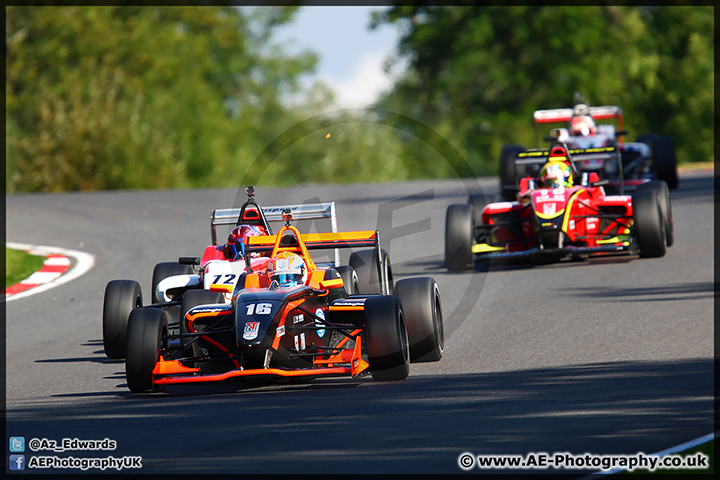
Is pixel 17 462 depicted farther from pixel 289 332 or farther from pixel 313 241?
pixel 313 241

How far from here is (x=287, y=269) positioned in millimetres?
8289

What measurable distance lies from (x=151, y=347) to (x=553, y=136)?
9.52 m

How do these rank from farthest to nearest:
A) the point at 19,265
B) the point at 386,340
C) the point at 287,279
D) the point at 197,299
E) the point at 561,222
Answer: the point at 19,265 < the point at 561,222 < the point at 197,299 < the point at 287,279 < the point at 386,340

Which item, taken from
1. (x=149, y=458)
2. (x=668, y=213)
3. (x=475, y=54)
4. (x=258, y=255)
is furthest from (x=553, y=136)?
(x=475, y=54)

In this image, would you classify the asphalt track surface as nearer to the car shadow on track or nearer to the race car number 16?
the car shadow on track

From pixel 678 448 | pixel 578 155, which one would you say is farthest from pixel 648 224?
pixel 678 448

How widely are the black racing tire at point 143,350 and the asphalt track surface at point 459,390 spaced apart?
142 millimetres

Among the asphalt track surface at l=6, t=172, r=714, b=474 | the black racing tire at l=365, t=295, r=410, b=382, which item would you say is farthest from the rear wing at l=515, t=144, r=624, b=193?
the black racing tire at l=365, t=295, r=410, b=382

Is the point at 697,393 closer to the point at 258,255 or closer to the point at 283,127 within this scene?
the point at 258,255

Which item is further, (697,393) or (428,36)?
(428,36)

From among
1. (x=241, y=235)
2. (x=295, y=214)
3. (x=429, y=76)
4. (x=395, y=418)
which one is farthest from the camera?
(x=429, y=76)

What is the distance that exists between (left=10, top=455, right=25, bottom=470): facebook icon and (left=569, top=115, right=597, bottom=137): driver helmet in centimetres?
1364

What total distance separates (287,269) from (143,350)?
137 cm

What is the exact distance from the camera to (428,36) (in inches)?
1833
